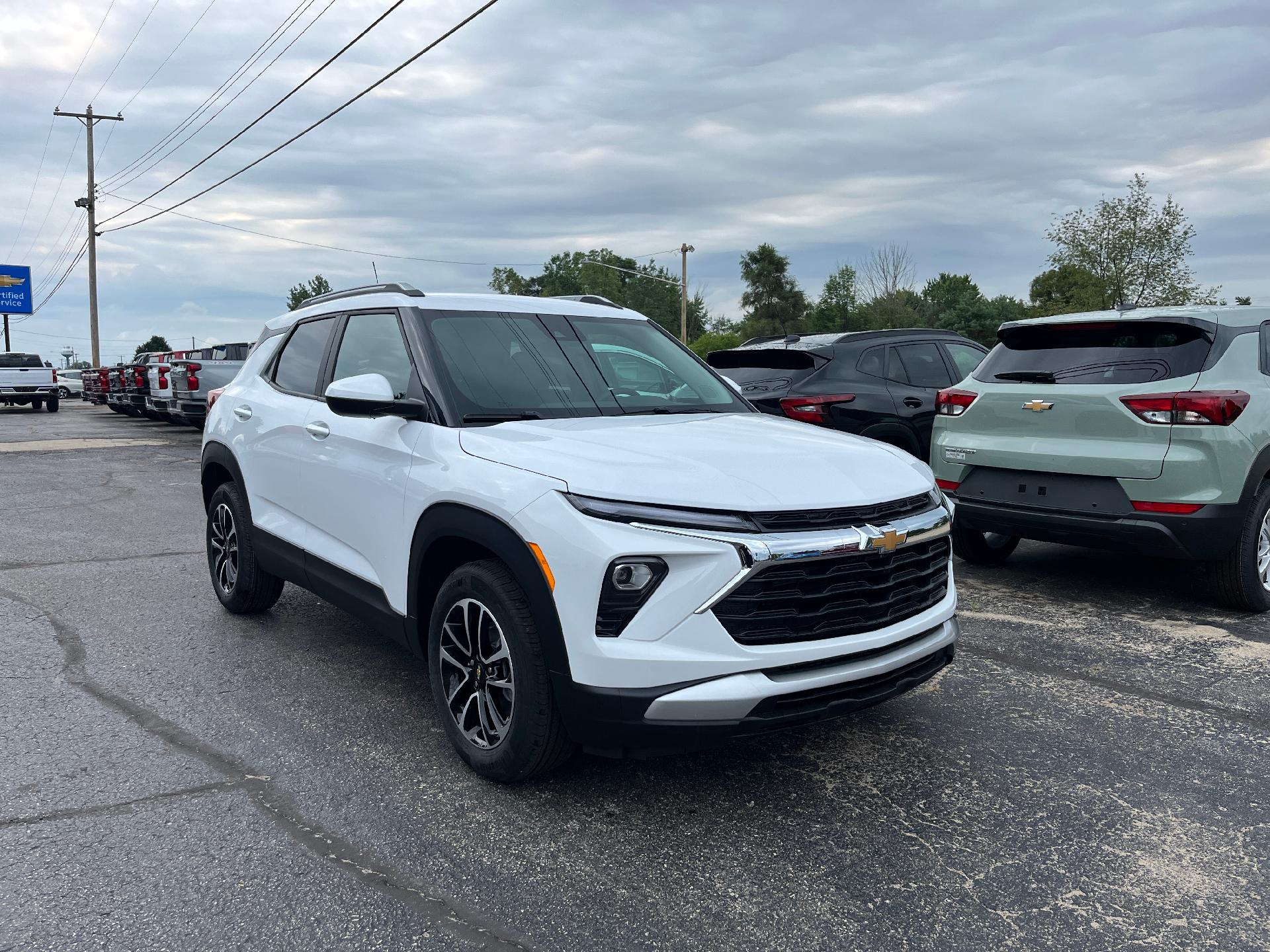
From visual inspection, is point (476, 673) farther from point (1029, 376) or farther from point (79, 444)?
point (79, 444)

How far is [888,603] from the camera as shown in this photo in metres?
3.21

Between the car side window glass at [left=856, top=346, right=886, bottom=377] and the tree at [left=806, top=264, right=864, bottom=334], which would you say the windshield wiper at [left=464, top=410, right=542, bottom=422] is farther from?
the tree at [left=806, top=264, right=864, bottom=334]

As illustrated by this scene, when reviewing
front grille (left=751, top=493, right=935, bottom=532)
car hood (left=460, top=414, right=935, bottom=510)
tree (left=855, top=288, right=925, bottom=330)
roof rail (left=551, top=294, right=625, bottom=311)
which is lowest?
front grille (left=751, top=493, right=935, bottom=532)

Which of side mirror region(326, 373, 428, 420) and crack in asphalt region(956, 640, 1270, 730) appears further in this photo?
crack in asphalt region(956, 640, 1270, 730)

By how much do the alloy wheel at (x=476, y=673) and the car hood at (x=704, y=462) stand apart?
0.58 meters

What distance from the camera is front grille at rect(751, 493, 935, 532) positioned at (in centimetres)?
296

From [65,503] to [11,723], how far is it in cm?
737

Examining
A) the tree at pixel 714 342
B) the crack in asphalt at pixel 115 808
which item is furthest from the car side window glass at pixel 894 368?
the tree at pixel 714 342

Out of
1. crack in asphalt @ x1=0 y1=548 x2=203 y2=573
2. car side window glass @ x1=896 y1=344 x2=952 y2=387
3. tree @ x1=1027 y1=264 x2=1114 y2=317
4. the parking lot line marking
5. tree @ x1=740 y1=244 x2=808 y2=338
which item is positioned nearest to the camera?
crack in asphalt @ x1=0 y1=548 x2=203 y2=573

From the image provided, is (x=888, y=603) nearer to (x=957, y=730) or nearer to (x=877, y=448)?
(x=877, y=448)

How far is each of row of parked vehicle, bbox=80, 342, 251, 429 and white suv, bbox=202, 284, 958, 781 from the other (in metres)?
10.2

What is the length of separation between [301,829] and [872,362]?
665 cm

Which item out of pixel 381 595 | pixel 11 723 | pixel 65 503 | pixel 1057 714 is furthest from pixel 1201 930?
pixel 65 503

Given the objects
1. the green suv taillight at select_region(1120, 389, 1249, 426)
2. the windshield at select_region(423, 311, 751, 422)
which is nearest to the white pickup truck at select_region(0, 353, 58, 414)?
the windshield at select_region(423, 311, 751, 422)
